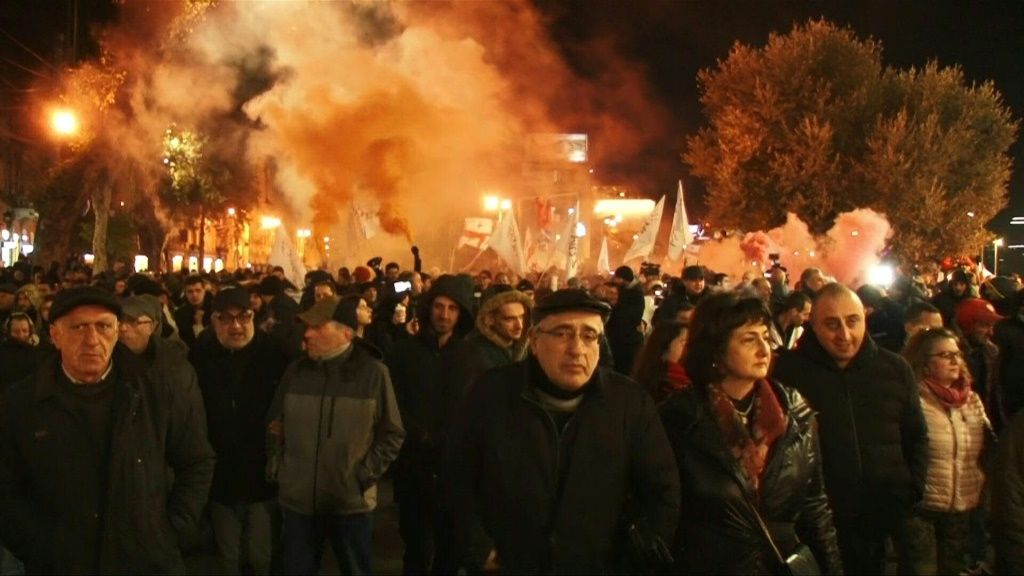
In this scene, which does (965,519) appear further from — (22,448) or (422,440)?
(22,448)

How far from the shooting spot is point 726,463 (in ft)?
11.5

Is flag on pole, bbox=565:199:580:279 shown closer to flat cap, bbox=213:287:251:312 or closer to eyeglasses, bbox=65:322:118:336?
flat cap, bbox=213:287:251:312

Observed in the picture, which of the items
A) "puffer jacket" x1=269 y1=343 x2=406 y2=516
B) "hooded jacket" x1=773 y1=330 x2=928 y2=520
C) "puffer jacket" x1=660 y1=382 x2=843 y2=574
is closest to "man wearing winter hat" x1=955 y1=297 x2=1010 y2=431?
"hooded jacket" x1=773 y1=330 x2=928 y2=520

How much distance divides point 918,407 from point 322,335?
310 cm

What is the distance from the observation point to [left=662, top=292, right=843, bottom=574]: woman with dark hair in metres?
3.48

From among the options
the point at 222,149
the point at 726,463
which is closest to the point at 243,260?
the point at 222,149

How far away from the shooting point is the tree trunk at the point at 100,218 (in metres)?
25.5

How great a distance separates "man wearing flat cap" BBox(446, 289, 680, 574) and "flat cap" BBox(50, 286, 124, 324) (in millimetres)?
1502

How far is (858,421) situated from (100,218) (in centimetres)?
2519

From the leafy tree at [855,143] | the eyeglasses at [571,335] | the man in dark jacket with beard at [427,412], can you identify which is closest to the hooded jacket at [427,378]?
the man in dark jacket with beard at [427,412]

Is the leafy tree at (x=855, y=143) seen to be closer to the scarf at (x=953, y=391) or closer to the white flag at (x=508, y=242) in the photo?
the white flag at (x=508, y=242)

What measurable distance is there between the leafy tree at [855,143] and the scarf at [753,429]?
29.4m

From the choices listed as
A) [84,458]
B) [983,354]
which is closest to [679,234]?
[983,354]

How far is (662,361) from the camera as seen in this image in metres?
4.76
